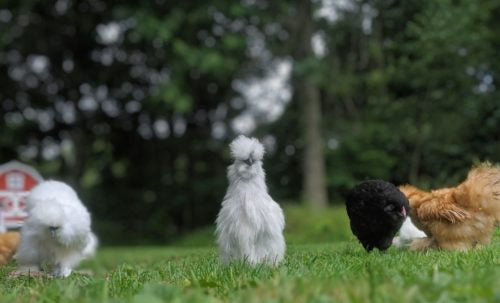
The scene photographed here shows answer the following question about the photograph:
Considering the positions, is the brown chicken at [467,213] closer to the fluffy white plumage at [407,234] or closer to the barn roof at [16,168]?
the fluffy white plumage at [407,234]

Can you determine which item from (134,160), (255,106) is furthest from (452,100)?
(134,160)

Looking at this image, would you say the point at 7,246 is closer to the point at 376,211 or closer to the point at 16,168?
the point at 16,168

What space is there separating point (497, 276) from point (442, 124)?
11.5 metres

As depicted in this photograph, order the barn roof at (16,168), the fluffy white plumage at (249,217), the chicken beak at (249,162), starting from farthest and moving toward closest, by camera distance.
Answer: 1. the barn roof at (16,168)
2. the chicken beak at (249,162)
3. the fluffy white plumage at (249,217)

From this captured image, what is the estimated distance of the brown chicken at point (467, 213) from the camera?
5758 millimetres

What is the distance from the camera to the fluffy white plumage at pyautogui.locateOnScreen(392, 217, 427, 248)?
21.4ft

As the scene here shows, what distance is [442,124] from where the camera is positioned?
14531 mm

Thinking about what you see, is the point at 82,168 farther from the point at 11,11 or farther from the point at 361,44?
the point at 361,44

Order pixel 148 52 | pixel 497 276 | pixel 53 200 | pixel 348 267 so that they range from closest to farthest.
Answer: pixel 497 276 < pixel 348 267 < pixel 53 200 < pixel 148 52

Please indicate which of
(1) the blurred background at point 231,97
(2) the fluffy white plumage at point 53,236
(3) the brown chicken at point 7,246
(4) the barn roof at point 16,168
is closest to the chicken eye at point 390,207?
(2) the fluffy white plumage at point 53,236

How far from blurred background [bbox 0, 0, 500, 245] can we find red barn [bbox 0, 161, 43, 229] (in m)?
4.78

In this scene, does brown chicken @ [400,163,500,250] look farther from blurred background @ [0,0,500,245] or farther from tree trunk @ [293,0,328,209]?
tree trunk @ [293,0,328,209]

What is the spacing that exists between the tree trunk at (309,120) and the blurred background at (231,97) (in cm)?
4

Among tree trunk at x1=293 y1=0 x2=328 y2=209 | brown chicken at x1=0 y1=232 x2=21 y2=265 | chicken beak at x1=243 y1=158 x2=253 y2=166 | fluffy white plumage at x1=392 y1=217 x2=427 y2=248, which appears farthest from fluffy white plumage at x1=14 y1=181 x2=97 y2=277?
tree trunk at x1=293 y1=0 x2=328 y2=209
